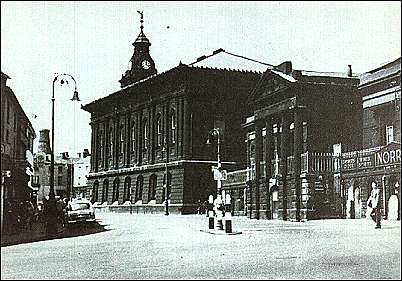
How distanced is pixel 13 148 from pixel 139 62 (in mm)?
1319

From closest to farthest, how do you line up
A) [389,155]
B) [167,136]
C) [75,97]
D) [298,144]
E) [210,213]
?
[389,155] → [75,97] → [298,144] → [210,213] → [167,136]

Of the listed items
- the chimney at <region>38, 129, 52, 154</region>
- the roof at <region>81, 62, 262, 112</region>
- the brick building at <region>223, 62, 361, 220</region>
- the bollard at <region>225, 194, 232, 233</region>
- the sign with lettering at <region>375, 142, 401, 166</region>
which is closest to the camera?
the sign with lettering at <region>375, 142, 401, 166</region>

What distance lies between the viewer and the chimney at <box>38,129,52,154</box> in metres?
5.23

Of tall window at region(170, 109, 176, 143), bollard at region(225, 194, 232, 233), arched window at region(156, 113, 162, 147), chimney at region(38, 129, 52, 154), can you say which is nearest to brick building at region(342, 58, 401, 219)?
bollard at region(225, 194, 232, 233)

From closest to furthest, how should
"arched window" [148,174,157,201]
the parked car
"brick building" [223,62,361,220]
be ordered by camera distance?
"brick building" [223,62,361,220], the parked car, "arched window" [148,174,157,201]

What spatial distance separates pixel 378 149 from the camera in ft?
16.8

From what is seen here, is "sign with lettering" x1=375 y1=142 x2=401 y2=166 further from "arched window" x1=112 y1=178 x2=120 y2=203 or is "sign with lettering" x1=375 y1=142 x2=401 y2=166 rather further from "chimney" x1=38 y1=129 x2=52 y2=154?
"arched window" x1=112 y1=178 x2=120 y2=203

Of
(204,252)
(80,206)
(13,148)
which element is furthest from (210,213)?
(13,148)

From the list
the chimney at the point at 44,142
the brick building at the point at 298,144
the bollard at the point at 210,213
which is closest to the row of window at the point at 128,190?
the bollard at the point at 210,213

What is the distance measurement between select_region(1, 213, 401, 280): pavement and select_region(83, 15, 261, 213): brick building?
0.90 ft

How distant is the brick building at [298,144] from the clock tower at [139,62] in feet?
3.50

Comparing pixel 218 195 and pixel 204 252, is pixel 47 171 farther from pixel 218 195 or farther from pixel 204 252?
pixel 218 195

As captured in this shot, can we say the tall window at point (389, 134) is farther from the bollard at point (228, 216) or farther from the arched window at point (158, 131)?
the arched window at point (158, 131)

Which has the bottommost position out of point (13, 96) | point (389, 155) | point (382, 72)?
point (389, 155)
